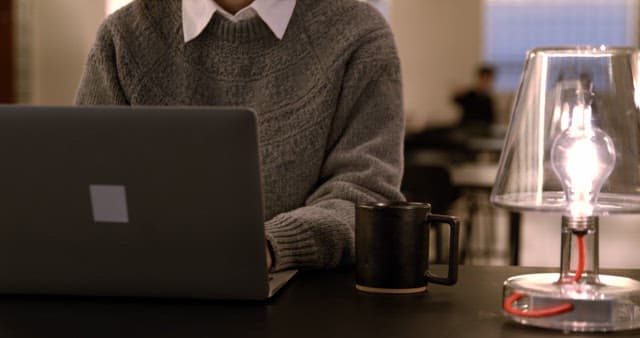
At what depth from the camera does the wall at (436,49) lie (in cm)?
1113

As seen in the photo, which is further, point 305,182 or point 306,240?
point 305,182

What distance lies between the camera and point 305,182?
60.7 inches

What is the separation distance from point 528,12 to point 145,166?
10.9 meters

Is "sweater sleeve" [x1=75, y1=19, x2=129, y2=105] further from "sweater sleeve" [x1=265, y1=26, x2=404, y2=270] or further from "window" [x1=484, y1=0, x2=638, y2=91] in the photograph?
"window" [x1=484, y1=0, x2=638, y2=91]

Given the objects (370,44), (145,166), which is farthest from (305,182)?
(145,166)

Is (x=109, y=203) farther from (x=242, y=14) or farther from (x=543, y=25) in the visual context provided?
(x=543, y=25)

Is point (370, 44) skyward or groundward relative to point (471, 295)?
skyward

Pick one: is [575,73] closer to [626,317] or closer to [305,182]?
[626,317]

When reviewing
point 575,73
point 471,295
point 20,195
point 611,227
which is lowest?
point 611,227

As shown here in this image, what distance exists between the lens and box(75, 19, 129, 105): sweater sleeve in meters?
1.57

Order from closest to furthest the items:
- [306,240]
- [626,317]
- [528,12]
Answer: [626,317] < [306,240] < [528,12]

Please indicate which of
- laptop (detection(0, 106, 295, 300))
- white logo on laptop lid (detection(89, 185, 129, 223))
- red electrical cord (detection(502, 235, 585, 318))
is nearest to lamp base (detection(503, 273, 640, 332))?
red electrical cord (detection(502, 235, 585, 318))

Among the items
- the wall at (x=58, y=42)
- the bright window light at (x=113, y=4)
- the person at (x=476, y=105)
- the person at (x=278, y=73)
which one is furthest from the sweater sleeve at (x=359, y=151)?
the person at (x=476, y=105)

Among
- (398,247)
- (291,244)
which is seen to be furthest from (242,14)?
(398,247)
